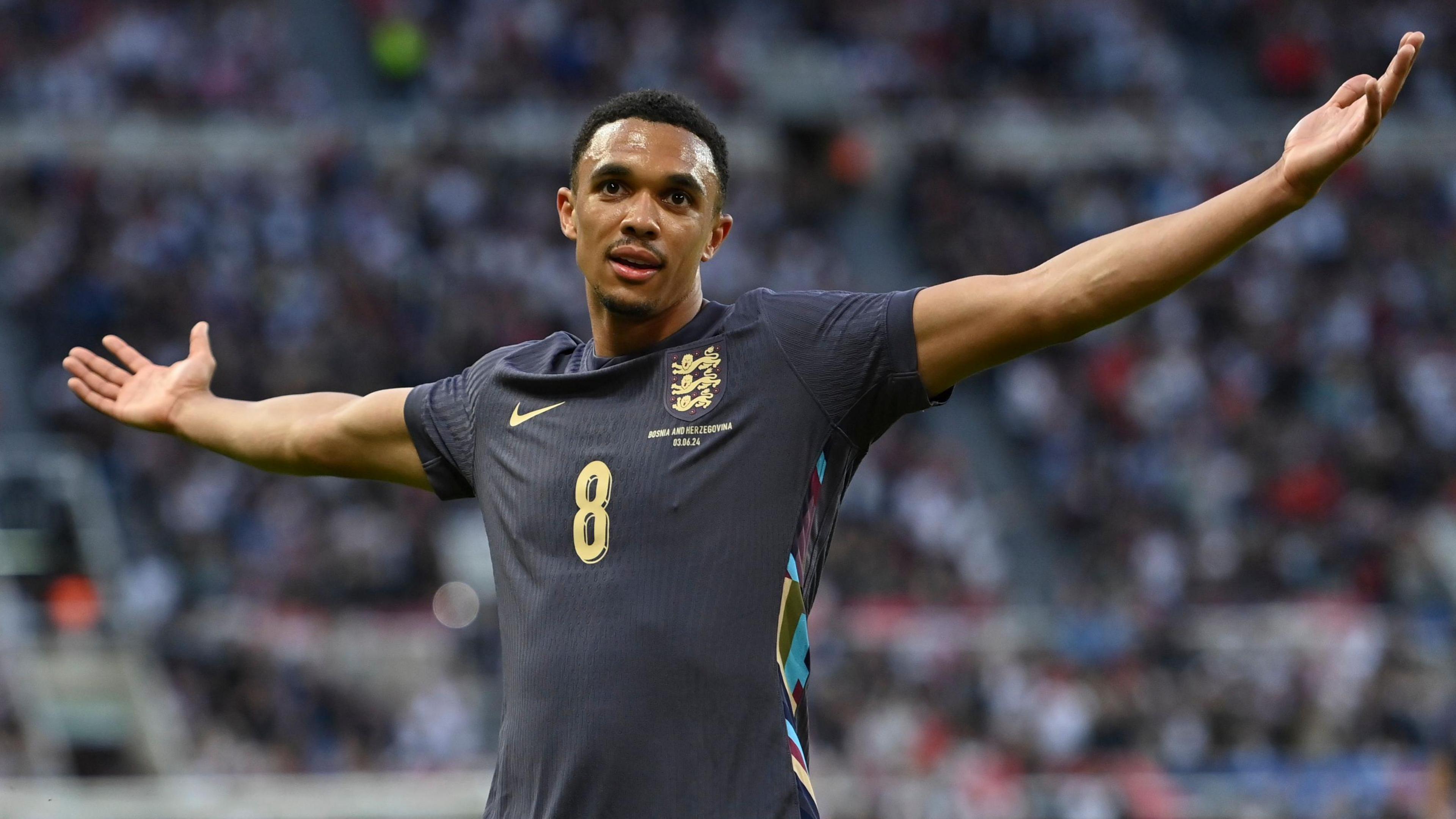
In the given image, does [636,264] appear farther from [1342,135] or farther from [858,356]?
[1342,135]

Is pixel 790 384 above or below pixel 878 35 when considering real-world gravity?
below

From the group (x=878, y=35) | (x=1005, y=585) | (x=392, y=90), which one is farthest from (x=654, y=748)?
(x=878, y=35)

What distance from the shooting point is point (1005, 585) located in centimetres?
1778

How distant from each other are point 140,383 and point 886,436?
14945 mm

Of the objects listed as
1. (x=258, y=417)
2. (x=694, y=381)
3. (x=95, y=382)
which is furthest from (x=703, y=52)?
(x=694, y=381)

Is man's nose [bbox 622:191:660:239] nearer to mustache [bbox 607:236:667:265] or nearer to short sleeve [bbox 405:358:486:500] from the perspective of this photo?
mustache [bbox 607:236:667:265]

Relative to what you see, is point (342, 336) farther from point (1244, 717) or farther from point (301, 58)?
point (1244, 717)

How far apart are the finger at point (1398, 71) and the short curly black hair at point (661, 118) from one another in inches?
50.5

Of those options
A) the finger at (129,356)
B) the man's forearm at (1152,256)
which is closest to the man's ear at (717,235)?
the man's forearm at (1152,256)

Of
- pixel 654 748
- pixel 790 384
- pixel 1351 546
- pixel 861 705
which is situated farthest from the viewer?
pixel 1351 546

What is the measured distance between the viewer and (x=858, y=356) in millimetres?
3705

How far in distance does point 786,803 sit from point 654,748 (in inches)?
10.7

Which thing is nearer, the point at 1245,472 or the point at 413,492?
the point at 413,492

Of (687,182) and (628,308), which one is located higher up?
(687,182)
